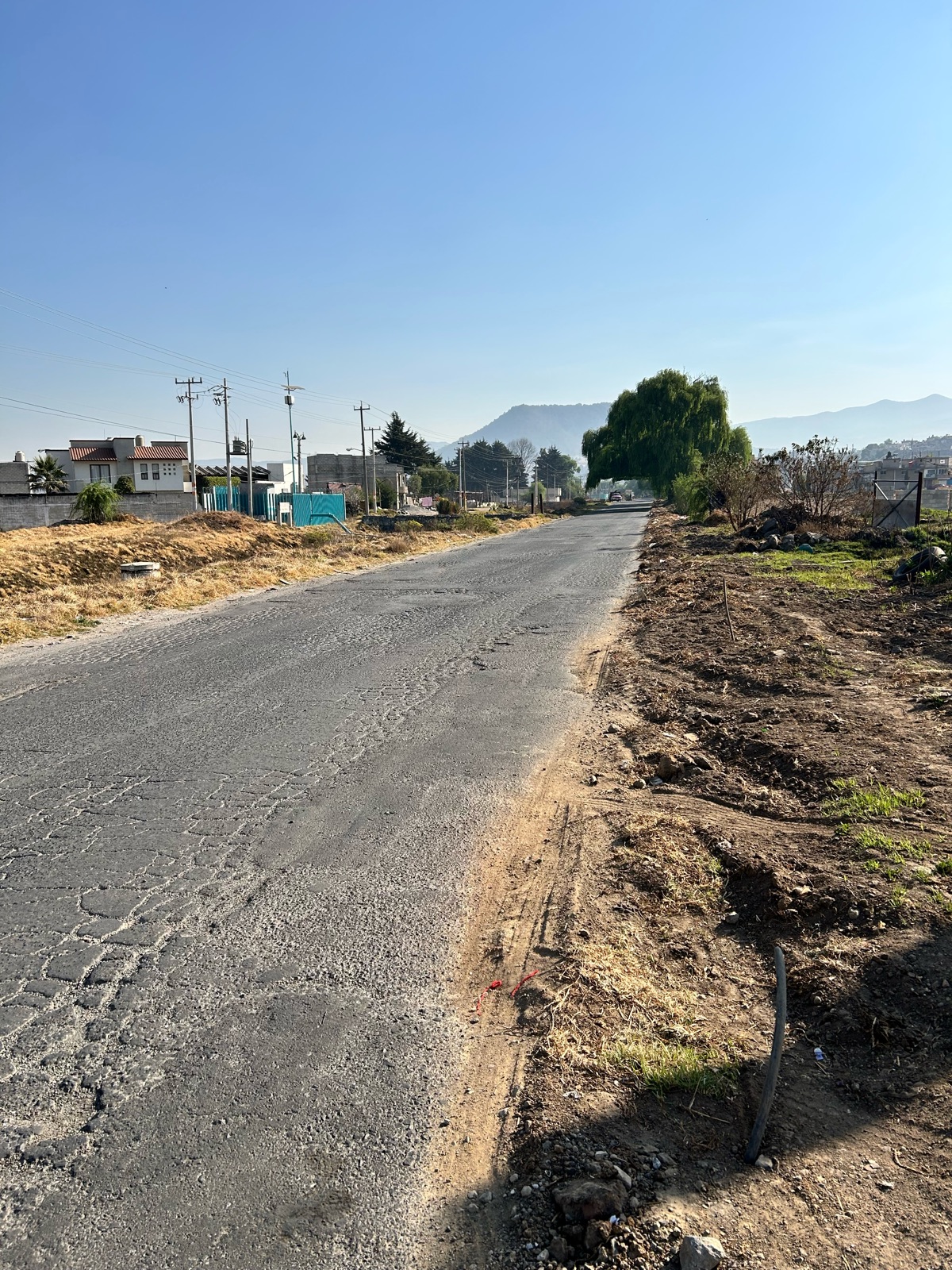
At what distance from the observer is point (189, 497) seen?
4453 cm

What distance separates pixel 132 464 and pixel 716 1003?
268 ft

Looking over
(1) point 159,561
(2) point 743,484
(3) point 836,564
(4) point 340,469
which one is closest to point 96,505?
(1) point 159,561

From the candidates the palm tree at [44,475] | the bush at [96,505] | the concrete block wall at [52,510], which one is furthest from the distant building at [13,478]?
the bush at [96,505]

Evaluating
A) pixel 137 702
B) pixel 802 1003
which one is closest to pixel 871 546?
pixel 137 702

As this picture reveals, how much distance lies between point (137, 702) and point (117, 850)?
A: 12.9 ft

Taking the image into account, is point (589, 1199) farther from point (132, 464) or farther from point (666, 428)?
point (132, 464)

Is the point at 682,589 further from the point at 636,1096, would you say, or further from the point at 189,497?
the point at 189,497

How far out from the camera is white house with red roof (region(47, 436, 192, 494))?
251ft

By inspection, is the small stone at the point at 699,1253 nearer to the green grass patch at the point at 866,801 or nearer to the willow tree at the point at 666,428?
the green grass patch at the point at 866,801

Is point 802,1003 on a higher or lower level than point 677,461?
lower

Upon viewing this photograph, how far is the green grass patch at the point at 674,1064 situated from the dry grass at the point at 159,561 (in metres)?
11.8

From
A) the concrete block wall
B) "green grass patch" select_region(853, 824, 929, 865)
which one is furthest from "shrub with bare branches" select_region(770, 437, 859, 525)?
the concrete block wall

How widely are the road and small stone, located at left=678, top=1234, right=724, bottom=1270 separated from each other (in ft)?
2.42

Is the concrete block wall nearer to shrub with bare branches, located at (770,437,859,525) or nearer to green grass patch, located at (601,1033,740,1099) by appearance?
shrub with bare branches, located at (770,437,859,525)
